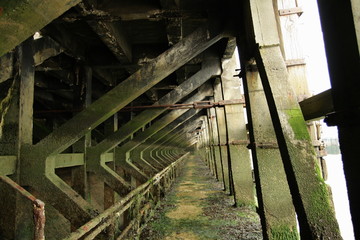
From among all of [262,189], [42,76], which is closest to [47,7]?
[262,189]

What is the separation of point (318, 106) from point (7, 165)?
375 cm

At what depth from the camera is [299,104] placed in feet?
8.20

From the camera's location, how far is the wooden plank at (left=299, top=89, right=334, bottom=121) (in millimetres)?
1894

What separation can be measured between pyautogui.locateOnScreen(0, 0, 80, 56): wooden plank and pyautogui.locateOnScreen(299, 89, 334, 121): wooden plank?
2.05m

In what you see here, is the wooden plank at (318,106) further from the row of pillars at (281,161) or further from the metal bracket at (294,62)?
the metal bracket at (294,62)

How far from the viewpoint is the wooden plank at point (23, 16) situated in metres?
1.46

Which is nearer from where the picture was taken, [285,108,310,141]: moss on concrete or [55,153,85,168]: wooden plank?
[285,108,310,141]: moss on concrete

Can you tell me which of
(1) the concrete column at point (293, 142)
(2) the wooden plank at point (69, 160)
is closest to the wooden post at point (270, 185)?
(1) the concrete column at point (293, 142)

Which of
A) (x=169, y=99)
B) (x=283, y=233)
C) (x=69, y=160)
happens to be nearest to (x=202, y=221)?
(x=283, y=233)

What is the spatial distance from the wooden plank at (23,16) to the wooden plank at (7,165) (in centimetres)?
208

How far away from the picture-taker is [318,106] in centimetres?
214

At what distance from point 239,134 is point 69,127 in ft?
12.9

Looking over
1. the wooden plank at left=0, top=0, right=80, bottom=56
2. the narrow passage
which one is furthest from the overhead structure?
the narrow passage

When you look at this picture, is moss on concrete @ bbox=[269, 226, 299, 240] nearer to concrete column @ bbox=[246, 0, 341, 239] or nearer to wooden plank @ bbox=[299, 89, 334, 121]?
concrete column @ bbox=[246, 0, 341, 239]
